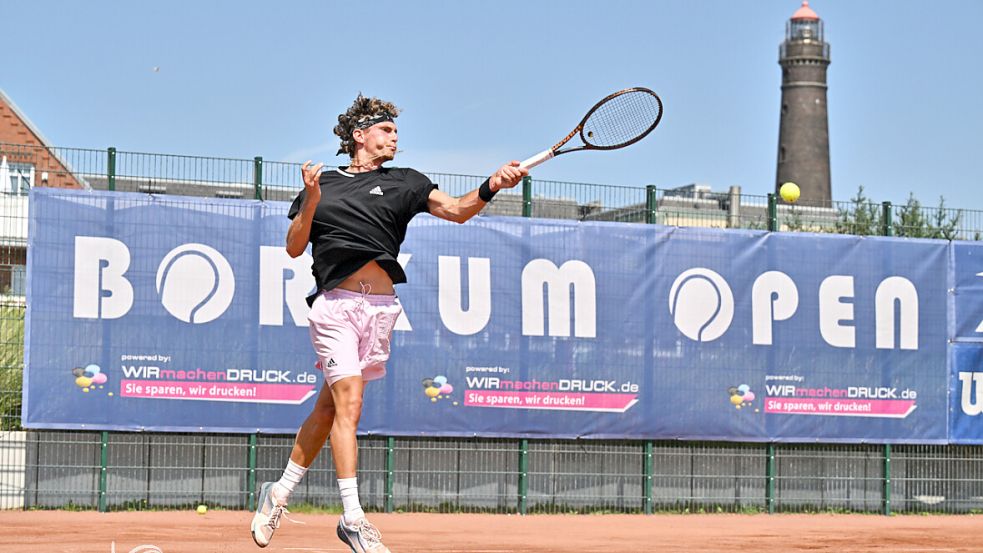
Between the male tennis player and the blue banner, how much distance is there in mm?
7005

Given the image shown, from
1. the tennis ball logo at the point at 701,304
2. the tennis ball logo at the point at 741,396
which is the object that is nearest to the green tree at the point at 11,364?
the tennis ball logo at the point at 701,304

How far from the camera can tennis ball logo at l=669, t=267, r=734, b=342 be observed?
1479cm

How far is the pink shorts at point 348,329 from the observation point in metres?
6.53

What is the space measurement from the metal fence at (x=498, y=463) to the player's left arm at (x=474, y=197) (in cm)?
743

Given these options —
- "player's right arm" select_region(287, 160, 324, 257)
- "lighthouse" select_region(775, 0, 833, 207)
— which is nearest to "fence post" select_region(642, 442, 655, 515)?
"player's right arm" select_region(287, 160, 324, 257)

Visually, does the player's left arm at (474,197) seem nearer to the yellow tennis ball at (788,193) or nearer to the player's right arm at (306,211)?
the player's right arm at (306,211)

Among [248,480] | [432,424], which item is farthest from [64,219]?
[432,424]

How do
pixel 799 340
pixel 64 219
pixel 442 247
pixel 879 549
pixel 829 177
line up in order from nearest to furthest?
pixel 879 549
pixel 64 219
pixel 442 247
pixel 799 340
pixel 829 177

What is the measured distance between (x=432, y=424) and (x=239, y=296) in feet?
7.25

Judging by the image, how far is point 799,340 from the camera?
15.1 meters

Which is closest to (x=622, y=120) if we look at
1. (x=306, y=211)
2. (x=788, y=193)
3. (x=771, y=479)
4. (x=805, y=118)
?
(x=306, y=211)

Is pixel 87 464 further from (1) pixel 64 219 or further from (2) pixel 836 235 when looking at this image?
(2) pixel 836 235

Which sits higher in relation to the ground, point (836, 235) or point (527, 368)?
point (836, 235)

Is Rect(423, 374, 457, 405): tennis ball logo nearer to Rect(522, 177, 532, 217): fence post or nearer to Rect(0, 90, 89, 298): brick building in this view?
Rect(522, 177, 532, 217): fence post
